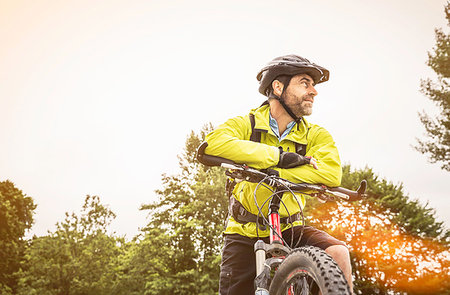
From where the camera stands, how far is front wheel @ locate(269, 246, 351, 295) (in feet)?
7.18

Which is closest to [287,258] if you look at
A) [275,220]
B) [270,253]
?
[270,253]

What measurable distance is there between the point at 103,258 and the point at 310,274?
→ 3197 cm

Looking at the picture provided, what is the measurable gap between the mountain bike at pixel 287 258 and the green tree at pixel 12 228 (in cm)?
3855

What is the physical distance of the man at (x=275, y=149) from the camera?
325cm

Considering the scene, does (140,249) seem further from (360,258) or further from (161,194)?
(360,258)

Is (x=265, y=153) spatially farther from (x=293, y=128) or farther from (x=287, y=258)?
(x=287, y=258)

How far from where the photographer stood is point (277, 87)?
12.7 ft

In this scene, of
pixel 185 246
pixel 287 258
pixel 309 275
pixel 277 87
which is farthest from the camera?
Answer: pixel 185 246

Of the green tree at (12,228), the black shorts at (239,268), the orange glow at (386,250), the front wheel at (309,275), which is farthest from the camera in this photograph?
the green tree at (12,228)

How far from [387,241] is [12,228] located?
37.5 meters

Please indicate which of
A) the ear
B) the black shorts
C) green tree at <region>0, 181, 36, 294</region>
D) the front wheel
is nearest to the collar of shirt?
the ear

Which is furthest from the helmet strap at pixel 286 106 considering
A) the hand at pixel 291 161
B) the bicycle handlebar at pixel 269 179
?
the bicycle handlebar at pixel 269 179

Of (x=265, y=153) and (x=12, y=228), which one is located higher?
(x=12, y=228)

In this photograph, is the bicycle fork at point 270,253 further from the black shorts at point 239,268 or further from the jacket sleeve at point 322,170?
the black shorts at point 239,268
